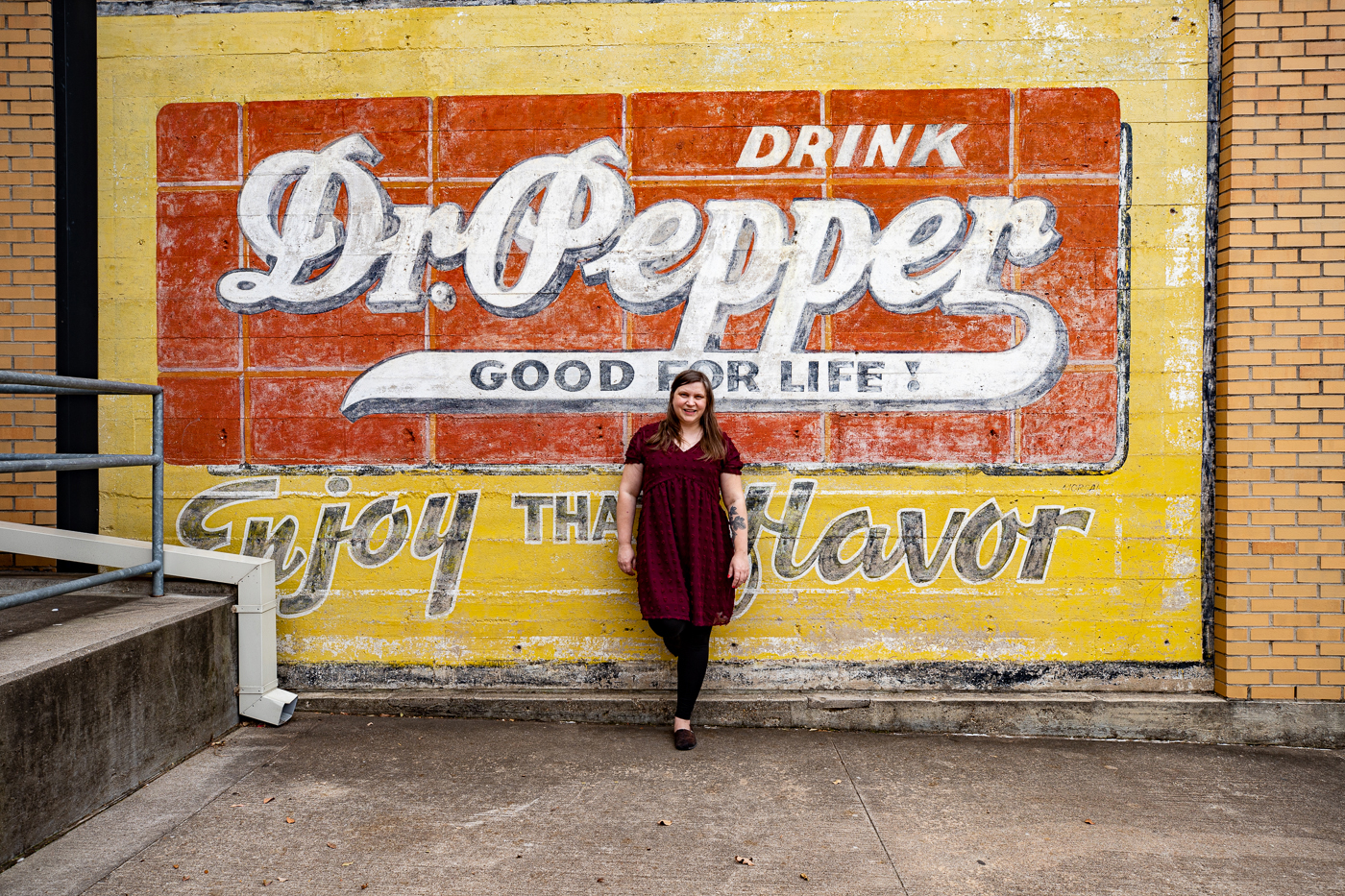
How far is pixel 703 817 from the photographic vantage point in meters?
3.26

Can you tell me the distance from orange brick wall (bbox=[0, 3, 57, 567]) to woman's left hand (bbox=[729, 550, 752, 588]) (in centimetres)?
384

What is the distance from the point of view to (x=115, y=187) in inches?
179

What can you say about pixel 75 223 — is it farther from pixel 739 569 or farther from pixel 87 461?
pixel 739 569

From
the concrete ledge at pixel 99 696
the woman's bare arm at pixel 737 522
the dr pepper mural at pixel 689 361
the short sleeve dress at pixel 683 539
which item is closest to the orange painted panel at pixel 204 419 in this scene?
the dr pepper mural at pixel 689 361

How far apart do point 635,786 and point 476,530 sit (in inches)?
67.3

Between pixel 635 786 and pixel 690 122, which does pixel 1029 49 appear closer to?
pixel 690 122

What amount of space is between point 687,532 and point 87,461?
2640 mm

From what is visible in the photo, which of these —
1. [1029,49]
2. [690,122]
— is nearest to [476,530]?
[690,122]

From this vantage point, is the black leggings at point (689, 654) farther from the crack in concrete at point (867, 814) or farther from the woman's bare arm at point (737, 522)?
the crack in concrete at point (867, 814)

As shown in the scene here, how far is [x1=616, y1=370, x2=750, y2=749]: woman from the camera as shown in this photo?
392 cm

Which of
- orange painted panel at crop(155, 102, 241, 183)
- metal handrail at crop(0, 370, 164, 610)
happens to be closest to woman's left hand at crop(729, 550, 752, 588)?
metal handrail at crop(0, 370, 164, 610)

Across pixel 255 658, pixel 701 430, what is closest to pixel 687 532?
pixel 701 430

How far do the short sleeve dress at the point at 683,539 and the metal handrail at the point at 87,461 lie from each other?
2.35 meters

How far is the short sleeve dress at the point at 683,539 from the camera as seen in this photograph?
3.91 m
